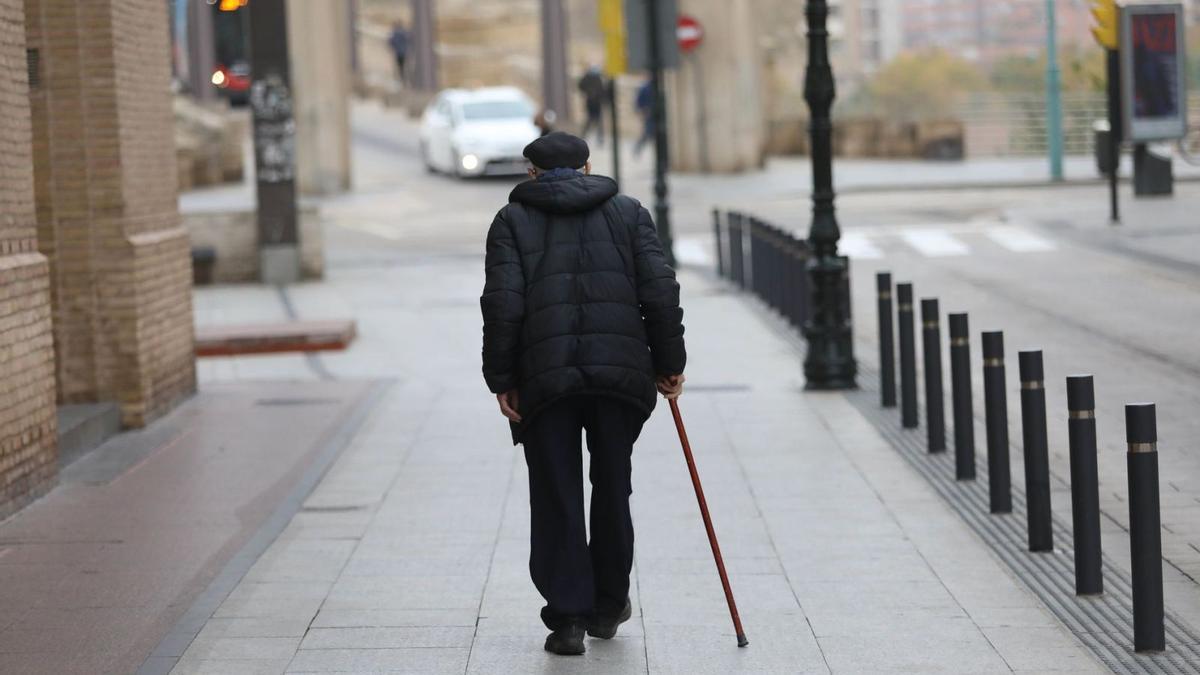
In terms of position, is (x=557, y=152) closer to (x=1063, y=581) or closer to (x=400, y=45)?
(x=1063, y=581)

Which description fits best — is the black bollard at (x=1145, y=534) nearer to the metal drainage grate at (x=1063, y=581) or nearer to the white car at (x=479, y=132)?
the metal drainage grate at (x=1063, y=581)

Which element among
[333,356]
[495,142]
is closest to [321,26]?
[495,142]

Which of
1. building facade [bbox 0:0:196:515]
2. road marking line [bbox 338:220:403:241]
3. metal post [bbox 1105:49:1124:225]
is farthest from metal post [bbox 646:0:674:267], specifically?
building facade [bbox 0:0:196:515]

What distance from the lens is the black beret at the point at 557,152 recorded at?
273 inches

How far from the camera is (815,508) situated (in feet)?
31.6

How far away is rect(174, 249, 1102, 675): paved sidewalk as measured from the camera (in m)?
7.04

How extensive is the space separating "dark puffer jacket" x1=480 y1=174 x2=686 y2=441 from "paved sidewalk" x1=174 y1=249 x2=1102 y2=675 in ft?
3.14

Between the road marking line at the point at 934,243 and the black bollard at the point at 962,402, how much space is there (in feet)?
46.8

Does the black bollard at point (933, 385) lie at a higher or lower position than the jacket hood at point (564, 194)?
lower

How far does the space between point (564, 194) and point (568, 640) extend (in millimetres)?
1524

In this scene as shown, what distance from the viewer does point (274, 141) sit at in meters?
22.8

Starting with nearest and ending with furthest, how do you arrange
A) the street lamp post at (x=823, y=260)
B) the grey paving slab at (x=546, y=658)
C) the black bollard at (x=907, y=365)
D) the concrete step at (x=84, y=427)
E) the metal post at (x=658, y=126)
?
the grey paving slab at (x=546, y=658) → the concrete step at (x=84, y=427) → the black bollard at (x=907, y=365) → the street lamp post at (x=823, y=260) → the metal post at (x=658, y=126)

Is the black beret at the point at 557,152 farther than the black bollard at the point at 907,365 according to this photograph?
No

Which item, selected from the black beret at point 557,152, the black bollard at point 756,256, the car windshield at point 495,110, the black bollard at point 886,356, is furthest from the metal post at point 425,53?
the black beret at point 557,152
